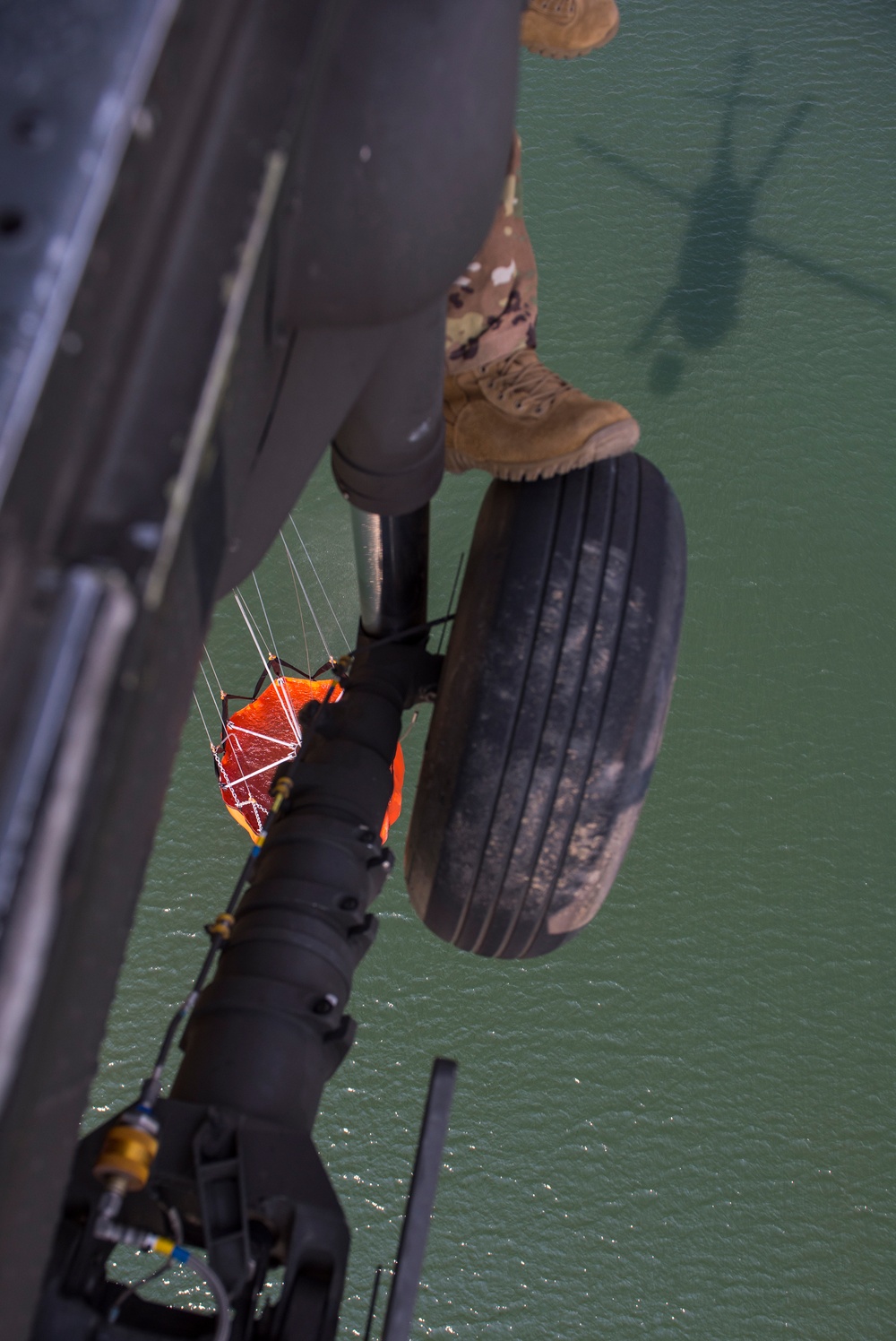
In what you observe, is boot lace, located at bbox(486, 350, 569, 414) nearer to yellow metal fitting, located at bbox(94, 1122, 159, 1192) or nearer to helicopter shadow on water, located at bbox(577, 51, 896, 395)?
yellow metal fitting, located at bbox(94, 1122, 159, 1192)

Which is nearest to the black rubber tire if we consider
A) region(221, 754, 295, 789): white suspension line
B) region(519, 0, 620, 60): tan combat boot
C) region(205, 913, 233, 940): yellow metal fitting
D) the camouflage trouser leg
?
the camouflage trouser leg

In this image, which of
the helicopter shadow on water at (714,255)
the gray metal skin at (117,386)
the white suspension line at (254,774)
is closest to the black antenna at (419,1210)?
the gray metal skin at (117,386)

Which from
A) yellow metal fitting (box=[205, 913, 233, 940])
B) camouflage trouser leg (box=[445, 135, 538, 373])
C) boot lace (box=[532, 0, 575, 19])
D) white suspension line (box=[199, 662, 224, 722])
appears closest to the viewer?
yellow metal fitting (box=[205, 913, 233, 940])

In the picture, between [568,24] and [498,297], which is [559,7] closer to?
[568,24]

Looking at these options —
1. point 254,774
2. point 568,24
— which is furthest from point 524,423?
point 254,774

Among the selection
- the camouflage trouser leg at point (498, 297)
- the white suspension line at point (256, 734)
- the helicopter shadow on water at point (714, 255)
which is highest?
the helicopter shadow on water at point (714, 255)

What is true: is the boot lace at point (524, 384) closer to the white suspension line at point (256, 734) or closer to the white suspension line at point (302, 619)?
the white suspension line at point (256, 734)

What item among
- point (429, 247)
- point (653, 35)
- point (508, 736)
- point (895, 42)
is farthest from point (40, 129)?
point (895, 42)
